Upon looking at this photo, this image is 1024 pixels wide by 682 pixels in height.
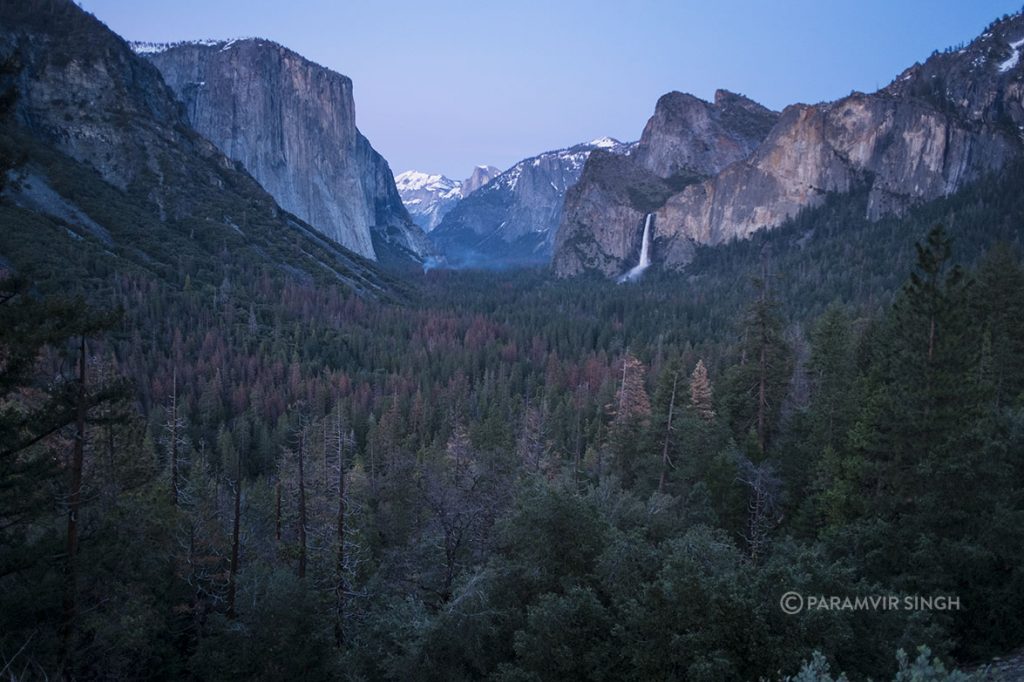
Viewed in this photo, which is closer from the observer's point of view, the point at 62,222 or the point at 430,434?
the point at 430,434

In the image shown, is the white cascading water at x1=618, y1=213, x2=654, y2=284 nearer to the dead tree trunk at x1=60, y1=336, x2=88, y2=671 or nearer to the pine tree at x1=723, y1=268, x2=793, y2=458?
the pine tree at x1=723, y1=268, x2=793, y2=458

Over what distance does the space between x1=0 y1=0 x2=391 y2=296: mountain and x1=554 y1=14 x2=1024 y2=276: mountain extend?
9838 centimetres

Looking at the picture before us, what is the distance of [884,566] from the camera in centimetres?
1407

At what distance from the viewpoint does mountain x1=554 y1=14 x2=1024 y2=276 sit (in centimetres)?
12069

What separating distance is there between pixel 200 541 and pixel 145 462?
6.15 m

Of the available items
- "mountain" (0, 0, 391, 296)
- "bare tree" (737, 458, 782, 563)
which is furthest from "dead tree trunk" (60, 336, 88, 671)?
"mountain" (0, 0, 391, 296)

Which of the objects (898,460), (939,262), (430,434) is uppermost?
(939,262)

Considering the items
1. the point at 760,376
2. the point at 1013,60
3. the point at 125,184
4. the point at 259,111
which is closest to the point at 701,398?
the point at 760,376

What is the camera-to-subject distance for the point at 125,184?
393ft

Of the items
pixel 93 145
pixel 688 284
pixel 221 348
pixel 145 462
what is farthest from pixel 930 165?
pixel 93 145

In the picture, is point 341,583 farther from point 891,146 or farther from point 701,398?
point 891,146

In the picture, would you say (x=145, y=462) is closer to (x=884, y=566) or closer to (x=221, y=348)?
(x=884, y=566)

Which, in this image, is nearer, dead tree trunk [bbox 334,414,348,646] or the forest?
the forest

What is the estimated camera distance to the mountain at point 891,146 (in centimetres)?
12069
